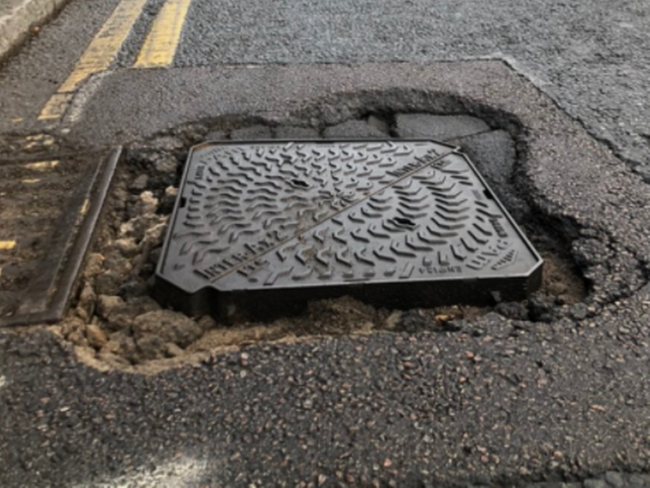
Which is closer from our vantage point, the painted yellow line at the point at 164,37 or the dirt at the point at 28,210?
the dirt at the point at 28,210

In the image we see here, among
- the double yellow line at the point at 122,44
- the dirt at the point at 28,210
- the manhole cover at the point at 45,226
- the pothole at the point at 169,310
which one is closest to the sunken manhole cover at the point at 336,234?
the pothole at the point at 169,310

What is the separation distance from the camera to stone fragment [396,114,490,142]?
264cm

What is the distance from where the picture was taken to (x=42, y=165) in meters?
2.38

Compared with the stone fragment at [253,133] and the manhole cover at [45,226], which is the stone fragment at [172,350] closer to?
the manhole cover at [45,226]

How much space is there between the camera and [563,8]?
14.8 ft

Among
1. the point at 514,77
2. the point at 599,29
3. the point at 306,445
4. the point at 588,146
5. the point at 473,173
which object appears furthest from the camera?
the point at 599,29

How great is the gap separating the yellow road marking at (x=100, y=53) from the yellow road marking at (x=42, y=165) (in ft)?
1.50

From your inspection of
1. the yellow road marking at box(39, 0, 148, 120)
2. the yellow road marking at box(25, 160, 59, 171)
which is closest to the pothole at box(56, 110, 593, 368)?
the yellow road marking at box(25, 160, 59, 171)

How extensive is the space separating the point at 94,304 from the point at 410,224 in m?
0.95

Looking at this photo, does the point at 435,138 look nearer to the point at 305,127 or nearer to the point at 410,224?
the point at 305,127

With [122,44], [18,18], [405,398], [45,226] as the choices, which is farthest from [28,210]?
[18,18]

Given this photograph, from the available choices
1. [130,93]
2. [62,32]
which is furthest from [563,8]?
[62,32]

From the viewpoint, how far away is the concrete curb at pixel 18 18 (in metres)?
3.65

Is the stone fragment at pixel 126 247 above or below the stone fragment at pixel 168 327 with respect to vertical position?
below
